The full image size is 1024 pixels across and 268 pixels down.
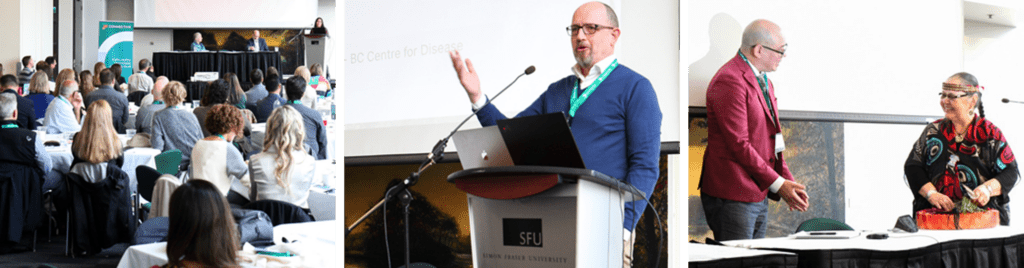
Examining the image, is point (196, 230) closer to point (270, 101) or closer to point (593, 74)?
point (593, 74)

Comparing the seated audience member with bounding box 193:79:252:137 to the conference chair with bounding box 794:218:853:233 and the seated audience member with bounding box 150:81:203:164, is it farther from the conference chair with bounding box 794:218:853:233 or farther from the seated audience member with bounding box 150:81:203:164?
the conference chair with bounding box 794:218:853:233

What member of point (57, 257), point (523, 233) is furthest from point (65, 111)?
point (523, 233)

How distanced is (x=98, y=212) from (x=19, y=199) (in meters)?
0.43

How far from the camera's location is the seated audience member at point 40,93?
4.38m

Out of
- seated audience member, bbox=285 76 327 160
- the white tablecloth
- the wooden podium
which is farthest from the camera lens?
seated audience member, bbox=285 76 327 160

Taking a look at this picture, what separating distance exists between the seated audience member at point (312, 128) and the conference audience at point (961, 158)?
10.4 feet

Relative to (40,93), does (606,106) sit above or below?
below

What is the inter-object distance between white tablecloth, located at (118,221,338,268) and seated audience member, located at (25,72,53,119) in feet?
6.12

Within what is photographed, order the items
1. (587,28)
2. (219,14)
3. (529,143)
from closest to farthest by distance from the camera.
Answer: (529,143), (587,28), (219,14)

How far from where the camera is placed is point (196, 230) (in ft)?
7.29

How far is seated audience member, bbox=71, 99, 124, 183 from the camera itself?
432 cm

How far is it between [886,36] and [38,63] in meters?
4.76

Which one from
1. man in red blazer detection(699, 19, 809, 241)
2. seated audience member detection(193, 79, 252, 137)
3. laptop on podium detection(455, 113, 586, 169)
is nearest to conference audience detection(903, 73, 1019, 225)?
man in red blazer detection(699, 19, 809, 241)

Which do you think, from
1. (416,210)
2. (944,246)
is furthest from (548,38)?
(944,246)
